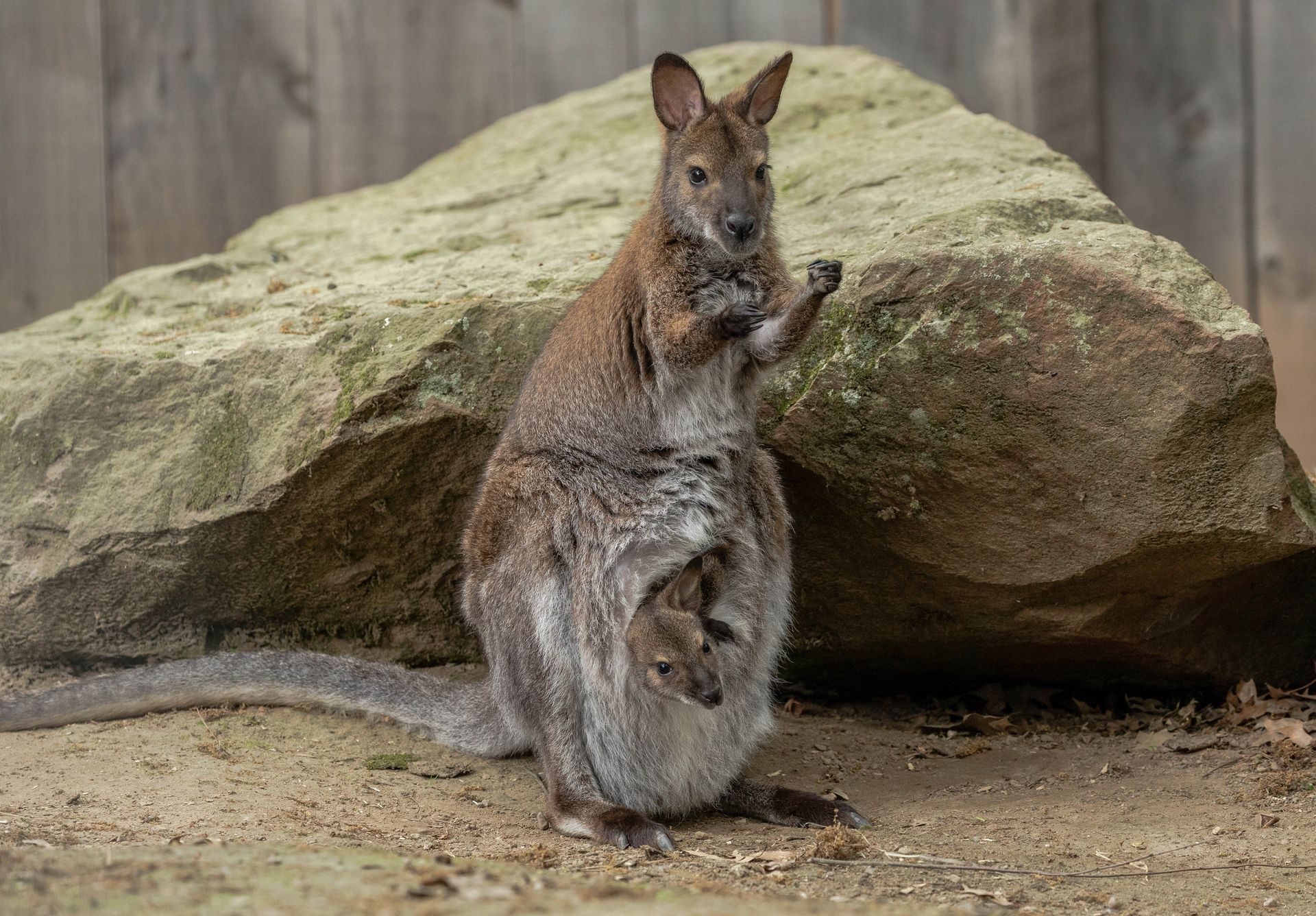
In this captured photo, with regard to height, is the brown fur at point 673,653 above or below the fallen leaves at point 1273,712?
above

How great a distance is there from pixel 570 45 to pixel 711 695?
438 centimetres

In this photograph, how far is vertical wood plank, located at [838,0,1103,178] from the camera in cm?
673

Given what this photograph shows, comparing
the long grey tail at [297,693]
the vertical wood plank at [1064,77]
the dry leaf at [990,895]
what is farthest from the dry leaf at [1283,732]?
the vertical wood plank at [1064,77]

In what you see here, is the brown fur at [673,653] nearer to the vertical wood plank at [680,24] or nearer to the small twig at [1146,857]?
the small twig at [1146,857]

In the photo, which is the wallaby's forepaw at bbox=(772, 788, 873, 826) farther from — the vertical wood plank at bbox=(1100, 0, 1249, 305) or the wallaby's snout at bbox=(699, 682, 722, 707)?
the vertical wood plank at bbox=(1100, 0, 1249, 305)

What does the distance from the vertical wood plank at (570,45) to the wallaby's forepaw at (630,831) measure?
4.39 m

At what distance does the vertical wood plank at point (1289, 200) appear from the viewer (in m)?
6.42

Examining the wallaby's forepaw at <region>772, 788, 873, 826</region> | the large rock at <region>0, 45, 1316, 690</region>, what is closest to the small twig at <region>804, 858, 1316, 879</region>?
the wallaby's forepaw at <region>772, 788, 873, 826</region>

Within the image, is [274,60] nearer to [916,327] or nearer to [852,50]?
[852,50]

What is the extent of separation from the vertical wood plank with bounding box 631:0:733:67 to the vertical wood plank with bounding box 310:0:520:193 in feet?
2.24

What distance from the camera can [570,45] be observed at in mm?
6965

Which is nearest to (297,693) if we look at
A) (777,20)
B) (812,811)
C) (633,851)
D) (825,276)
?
(633,851)

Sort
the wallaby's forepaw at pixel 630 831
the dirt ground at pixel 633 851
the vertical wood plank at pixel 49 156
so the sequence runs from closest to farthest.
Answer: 1. the dirt ground at pixel 633 851
2. the wallaby's forepaw at pixel 630 831
3. the vertical wood plank at pixel 49 156

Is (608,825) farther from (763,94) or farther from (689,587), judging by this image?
(763,94)
